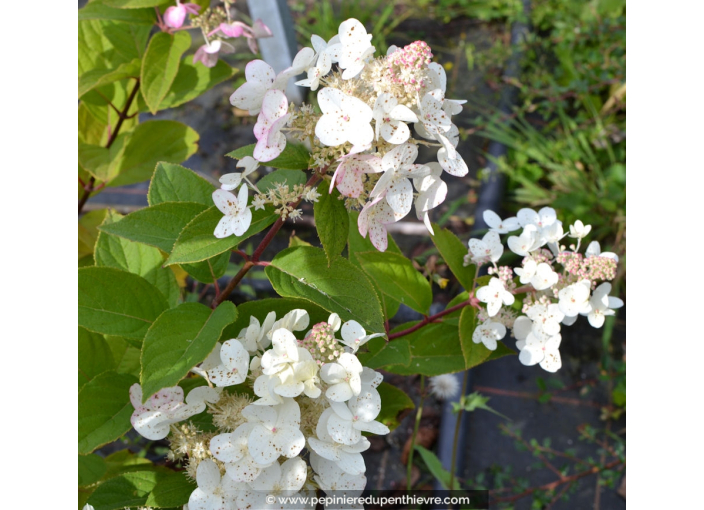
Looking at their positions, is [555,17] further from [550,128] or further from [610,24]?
[550,128]

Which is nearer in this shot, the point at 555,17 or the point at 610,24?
the point at 610,24

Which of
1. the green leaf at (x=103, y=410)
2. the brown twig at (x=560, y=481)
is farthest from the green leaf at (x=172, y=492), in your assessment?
the brown twig at (x=560, y=481)

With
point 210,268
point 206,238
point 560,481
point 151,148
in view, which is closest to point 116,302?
point 210,268

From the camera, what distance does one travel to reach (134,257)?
3.86 ft

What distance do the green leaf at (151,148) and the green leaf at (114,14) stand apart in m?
0.26

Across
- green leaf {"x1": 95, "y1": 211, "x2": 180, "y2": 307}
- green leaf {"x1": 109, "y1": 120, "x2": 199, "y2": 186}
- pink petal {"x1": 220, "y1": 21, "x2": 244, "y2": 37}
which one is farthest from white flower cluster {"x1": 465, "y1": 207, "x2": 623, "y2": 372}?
green leaf {"x1": 109, "y1": 120, "x2": 199, "y2": 186}

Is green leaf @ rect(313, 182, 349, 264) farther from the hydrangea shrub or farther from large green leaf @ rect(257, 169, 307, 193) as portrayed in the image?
large green leaf @ rect(257, 169, 307, 193)

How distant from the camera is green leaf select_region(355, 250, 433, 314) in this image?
1100 mm

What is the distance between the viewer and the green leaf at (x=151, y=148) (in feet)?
4.70

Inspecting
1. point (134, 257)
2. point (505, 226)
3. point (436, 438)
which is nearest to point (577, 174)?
point (436, 438)

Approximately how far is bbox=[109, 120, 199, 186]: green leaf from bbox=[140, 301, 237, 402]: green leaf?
0.68 metres

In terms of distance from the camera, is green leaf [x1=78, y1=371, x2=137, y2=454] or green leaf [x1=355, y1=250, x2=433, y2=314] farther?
green leaf [x1=355, y1=250, x2=433, y2=314]

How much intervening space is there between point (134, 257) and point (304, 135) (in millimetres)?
605

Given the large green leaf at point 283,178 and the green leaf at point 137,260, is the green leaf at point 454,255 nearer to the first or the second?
the large green leaf at point 283,178
